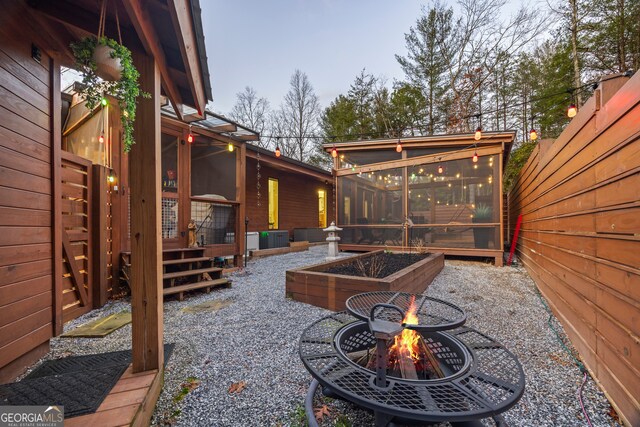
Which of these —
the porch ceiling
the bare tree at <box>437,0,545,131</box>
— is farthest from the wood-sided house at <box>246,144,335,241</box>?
the bare tree at <box>437,0,545,131</box>

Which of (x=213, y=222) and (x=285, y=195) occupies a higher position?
(x=285, y=195)

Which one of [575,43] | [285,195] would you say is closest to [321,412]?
[285,195]

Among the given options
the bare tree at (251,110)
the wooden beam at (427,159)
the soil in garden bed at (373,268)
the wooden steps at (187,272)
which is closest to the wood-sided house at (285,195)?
the wooden beam at (427,159)

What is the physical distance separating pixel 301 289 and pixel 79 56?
303cm

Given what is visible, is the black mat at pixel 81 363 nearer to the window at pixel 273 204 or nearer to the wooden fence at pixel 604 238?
the wooden fence at pixel 604 238

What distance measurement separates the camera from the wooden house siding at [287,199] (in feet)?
27.5

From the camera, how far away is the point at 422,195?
714 cm

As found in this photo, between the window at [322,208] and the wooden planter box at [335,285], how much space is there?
8418mm

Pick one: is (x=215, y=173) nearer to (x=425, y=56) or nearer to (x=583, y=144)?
(x=583, y=144)

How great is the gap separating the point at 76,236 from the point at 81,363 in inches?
67.7

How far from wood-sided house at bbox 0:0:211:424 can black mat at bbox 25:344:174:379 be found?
177 mm

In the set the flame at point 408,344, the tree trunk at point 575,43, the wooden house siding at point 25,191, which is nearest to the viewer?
the flame at point 408,344

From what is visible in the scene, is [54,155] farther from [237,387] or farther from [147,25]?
[237,387]

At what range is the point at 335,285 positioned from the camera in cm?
326
